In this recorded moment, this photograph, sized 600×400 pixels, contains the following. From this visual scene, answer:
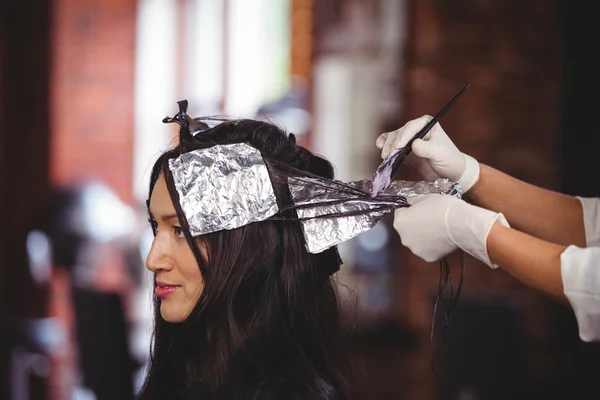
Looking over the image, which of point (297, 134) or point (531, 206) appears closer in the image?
point (531, 206)

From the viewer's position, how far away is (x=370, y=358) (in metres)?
3.99

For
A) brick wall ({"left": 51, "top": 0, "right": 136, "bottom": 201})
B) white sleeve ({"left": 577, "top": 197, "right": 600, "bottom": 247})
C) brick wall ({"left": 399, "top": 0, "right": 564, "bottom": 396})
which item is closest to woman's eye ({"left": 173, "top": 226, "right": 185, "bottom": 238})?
white sleeve ({"left": 577, "top": 197, "right": 600, "bottom": 247})

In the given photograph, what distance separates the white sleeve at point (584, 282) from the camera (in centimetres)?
129

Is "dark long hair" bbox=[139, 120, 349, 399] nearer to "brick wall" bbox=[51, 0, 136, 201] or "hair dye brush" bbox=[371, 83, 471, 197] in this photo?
"hair dye brush" bbox=[371, 83, 471, 197]

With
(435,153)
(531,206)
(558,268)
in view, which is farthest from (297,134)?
(558,268)

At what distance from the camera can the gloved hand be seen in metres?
1.46

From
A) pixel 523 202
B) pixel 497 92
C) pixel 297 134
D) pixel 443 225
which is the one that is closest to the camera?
pixel 443 225

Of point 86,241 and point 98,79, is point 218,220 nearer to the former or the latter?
point 86,241

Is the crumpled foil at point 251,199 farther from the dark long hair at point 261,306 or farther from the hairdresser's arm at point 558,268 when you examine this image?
the hairdresser's arm at point 558,268

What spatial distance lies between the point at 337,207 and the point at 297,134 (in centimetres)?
334

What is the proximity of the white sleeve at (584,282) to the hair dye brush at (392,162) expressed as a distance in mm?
310

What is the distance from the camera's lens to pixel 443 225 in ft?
4.59

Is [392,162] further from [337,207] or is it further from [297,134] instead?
[297,134]

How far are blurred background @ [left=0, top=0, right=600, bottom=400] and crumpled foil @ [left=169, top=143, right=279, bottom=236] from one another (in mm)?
1403
